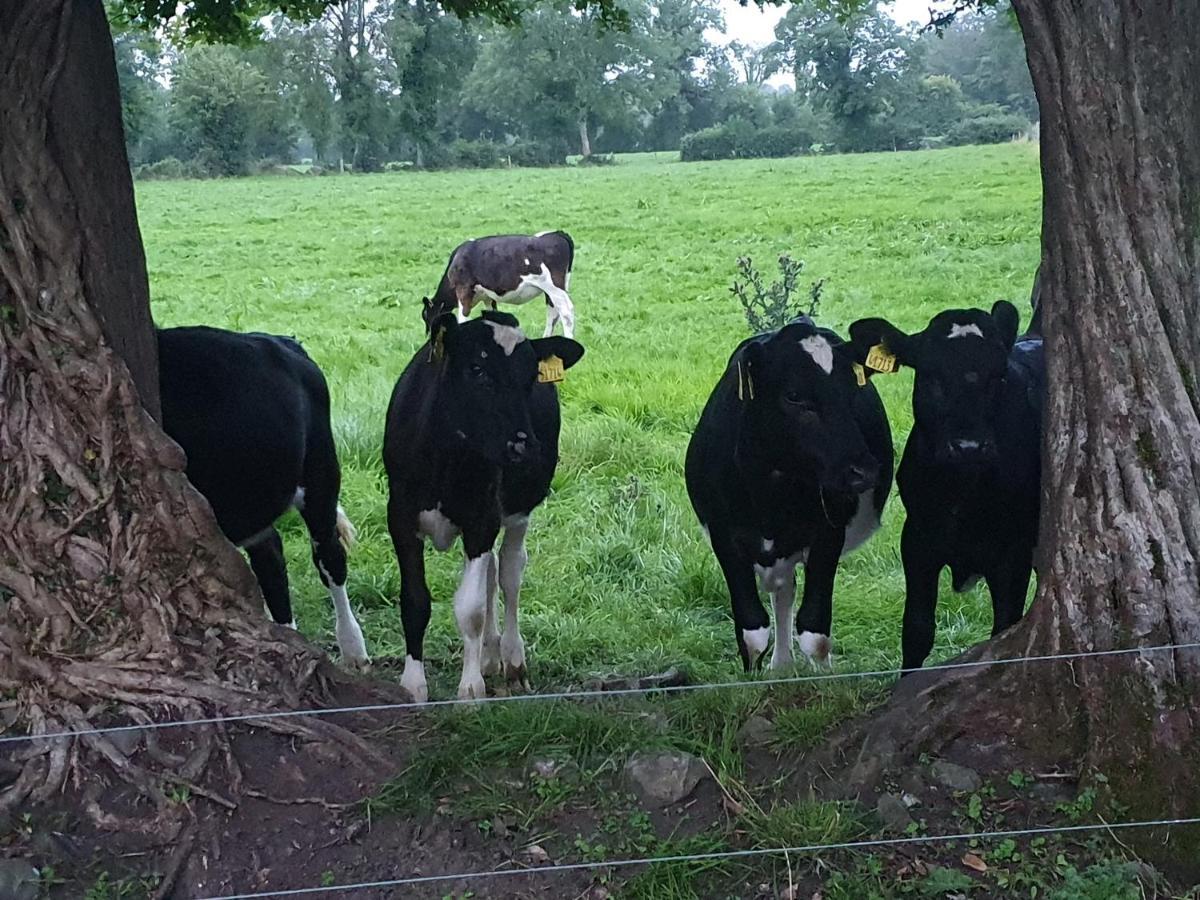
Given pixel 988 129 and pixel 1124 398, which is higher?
pixel 988 129

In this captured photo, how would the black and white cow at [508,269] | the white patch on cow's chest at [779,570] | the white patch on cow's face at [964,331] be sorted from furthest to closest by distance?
1. the black and white cow at [508,269]
2. the white patch on cow's chest at [779,570]
3. the white patch on cow's face at [964,331]

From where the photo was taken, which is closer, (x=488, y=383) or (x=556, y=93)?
(x=488, y=383)

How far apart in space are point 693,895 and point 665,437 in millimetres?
6285

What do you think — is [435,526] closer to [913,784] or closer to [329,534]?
[329,534]

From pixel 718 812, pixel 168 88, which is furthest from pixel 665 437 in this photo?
pixel 168 88

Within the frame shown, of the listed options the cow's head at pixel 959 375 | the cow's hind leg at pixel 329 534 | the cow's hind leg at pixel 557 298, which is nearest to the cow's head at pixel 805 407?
the cow's head at pixel 959 375

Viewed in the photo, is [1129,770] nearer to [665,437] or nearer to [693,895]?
[693,895]

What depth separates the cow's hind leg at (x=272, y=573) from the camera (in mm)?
6520

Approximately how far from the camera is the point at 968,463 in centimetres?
507

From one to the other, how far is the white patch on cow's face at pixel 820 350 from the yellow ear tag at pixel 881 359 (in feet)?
0.57

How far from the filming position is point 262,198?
114 ft

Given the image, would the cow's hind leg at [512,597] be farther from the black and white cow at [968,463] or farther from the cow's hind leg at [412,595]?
the black and white cow at [968,463]

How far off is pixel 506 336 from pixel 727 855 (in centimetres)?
262

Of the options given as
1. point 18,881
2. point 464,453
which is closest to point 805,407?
point 464,453
